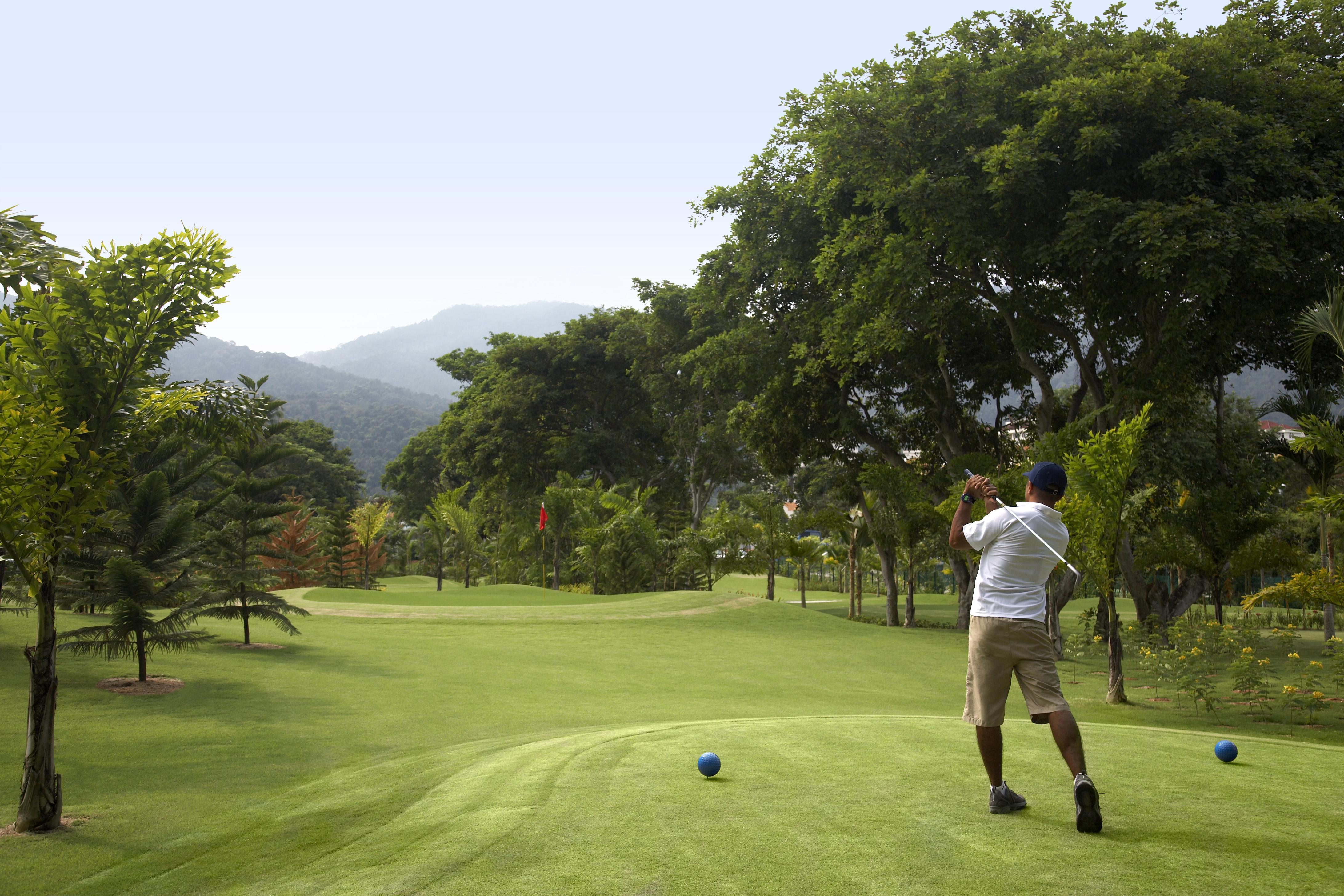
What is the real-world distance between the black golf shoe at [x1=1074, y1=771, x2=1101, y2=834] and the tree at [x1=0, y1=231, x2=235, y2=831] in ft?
22.4

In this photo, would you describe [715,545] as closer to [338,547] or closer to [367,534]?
[367,534]

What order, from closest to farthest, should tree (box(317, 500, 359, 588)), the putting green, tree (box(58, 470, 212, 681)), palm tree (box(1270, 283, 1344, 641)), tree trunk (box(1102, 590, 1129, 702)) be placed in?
the putting green < palm tree (box(1270, 283, 1344, 641)) < tree (box(58, 470, 212, 681)) < tree trunk (box(1102, 590, 1129, 702)) < tree (box(317, 500, 359, 588))

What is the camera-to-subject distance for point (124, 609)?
485 inches

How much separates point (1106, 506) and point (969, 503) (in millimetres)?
9416

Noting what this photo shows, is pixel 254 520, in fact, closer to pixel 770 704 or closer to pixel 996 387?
pixel 770 704

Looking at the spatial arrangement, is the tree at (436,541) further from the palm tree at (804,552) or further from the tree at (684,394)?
the palm tree at (804,552)

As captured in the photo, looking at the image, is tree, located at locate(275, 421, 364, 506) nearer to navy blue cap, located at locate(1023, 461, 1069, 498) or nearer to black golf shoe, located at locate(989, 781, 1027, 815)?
navy blue cap, located at locate(1023, 461, 1069, 498)

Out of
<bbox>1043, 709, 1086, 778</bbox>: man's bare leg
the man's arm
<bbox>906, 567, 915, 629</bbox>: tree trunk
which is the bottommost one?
<bbox>906, 567, 915, 629</bbox>: tree trunk

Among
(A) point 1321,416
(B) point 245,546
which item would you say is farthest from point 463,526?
(A) point 1321,416

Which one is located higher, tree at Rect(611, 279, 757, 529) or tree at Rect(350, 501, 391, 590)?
tree at Rect(611, 279, 757, 529)

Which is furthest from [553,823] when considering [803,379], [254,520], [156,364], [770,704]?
[803,379]

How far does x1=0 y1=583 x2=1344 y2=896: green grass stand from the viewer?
440cm

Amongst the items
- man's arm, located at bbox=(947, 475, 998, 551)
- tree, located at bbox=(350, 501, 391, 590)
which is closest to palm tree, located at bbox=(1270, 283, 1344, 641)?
man's arm, located at bbox=(947, 475, 998, 551)

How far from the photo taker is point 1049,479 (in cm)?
546
